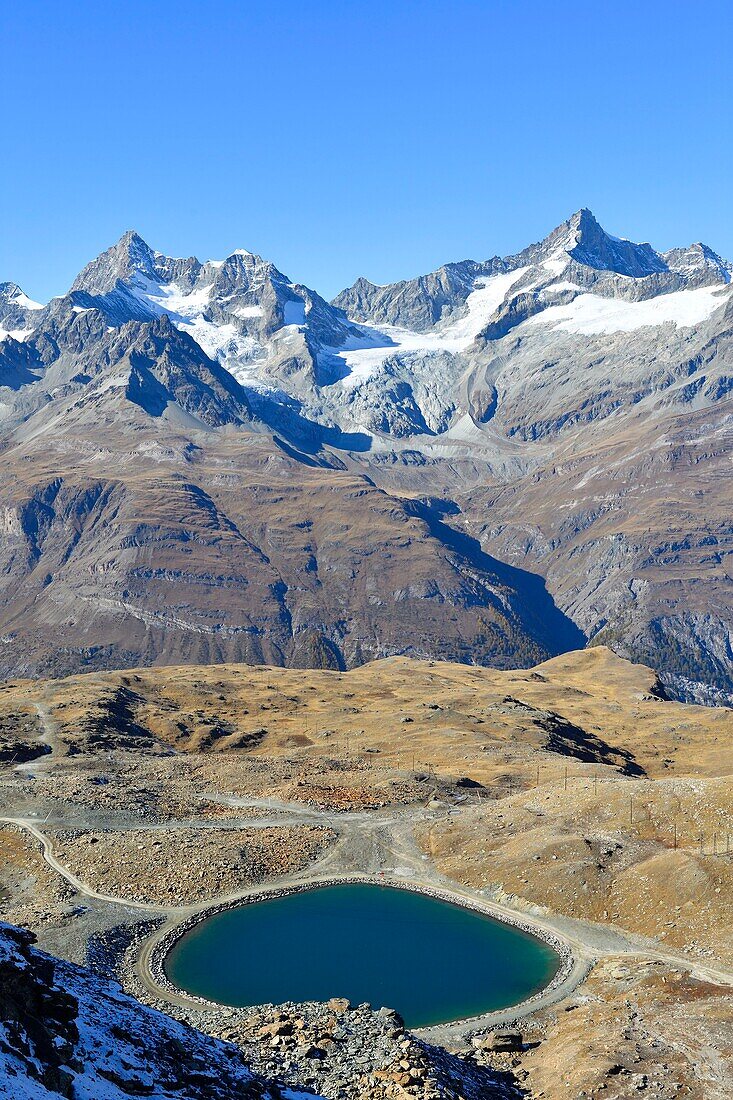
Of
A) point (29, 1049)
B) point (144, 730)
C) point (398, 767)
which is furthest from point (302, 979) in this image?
point (144, 730)

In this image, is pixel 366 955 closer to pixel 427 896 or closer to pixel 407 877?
pixel 427 896

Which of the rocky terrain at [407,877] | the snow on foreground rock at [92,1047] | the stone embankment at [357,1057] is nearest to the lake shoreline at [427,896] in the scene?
the rocky terrain at [407,877]

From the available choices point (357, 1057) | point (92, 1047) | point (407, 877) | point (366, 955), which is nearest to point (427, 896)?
point (407, 877)

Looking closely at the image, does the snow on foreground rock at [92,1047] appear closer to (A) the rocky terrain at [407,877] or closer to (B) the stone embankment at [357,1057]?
(A) the rocky terrain at [407,877]

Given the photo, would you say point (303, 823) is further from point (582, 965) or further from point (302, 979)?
point (582, 965)

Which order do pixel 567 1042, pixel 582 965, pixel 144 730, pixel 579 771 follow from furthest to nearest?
pixel 144 730, pixel 579 771, pixel 582 965, pixel 567 1042

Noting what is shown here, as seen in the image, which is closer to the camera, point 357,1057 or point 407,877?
point 357,1057

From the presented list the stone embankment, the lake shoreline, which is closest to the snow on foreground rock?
the stone embankment
